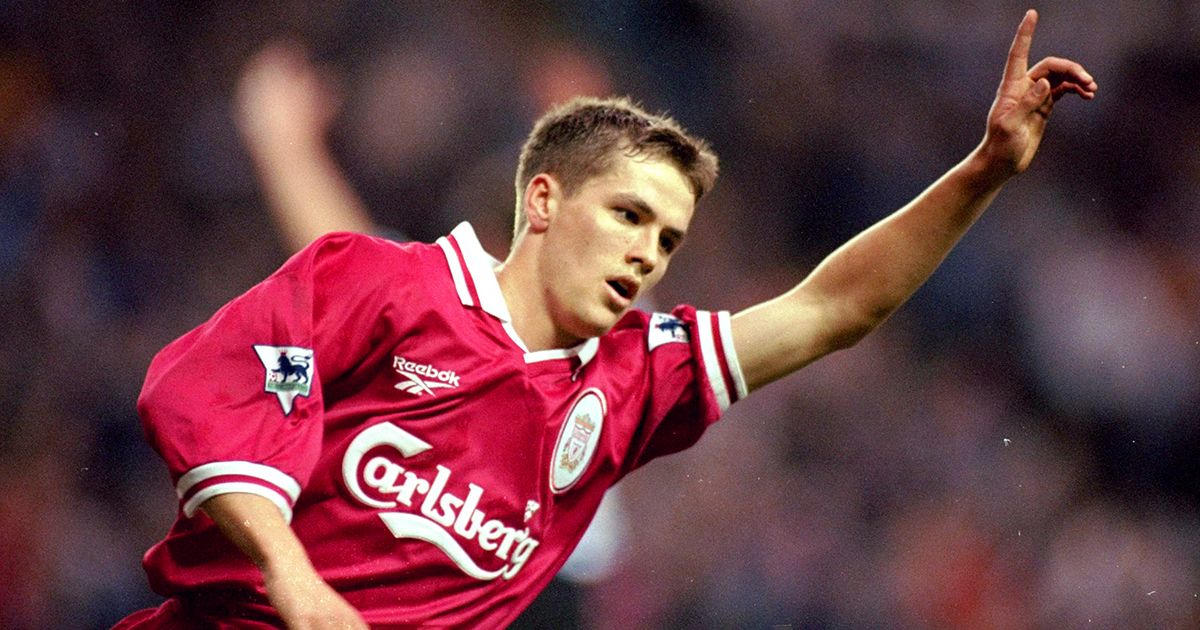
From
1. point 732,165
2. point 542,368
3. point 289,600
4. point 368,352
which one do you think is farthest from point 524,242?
point 732,165

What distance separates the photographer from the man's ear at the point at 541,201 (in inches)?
88.7

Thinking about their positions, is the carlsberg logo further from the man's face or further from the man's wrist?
the man's wrist

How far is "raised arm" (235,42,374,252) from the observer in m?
3.11

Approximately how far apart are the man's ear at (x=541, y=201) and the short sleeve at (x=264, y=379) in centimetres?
33

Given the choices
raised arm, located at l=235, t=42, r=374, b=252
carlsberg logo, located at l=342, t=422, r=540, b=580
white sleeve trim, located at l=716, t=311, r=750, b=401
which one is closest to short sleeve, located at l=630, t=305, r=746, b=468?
white sleeve trim, located at l=716, t=311, r=750, b=401

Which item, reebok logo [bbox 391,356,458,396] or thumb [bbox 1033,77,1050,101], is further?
thumb [bbox 1033,77,1050,101]

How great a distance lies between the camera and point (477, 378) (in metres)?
2.03

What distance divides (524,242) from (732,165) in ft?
7.98

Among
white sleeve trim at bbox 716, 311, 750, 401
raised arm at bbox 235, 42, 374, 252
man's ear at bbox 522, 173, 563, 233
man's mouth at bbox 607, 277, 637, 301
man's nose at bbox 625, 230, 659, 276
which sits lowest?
white sleeve trim at bbox 716, 311, 750, 401

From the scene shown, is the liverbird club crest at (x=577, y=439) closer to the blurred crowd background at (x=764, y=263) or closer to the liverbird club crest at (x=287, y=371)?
the liverbird club crest at (x=287, y=371)

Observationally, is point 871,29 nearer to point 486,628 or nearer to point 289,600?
point 486,628

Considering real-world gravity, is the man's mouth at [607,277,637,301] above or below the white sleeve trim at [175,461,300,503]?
above

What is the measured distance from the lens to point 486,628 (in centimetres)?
212

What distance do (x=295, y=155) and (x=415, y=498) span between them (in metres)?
1.62
